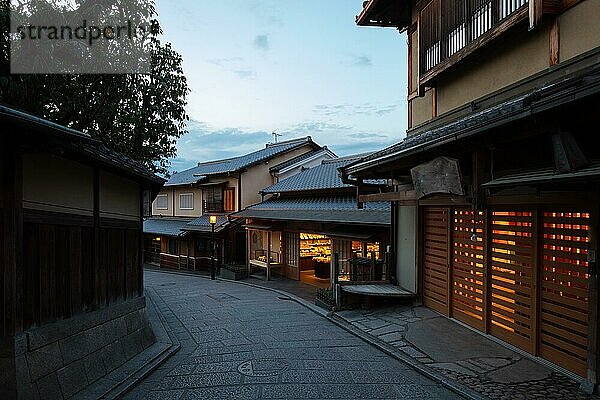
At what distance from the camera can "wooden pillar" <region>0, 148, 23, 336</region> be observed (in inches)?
238

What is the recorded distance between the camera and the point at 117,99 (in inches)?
484

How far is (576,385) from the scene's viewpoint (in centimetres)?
695

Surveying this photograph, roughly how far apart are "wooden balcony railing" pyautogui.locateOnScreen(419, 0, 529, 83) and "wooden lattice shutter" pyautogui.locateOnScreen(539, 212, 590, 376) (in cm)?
392

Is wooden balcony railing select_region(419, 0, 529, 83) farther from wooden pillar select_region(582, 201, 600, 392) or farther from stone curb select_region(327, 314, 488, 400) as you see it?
stone curb select_region(327, 314, 488, 400)

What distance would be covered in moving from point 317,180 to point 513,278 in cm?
1686

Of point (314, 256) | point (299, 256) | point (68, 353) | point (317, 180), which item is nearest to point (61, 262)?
point (68, 353)

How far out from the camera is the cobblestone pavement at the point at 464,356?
6957 mm

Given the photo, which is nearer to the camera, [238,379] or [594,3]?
[594,3]

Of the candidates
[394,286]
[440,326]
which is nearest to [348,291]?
[394,286]

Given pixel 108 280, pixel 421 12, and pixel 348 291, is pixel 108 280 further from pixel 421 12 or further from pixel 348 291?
pixel 421 12

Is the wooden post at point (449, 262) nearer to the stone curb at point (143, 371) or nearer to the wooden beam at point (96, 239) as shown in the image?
the stone curb at point (143, 371)

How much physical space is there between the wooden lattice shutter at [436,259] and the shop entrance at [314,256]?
37.9 feet

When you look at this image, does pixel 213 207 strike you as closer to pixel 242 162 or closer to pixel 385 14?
pixel 242 162

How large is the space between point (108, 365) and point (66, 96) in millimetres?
6690
